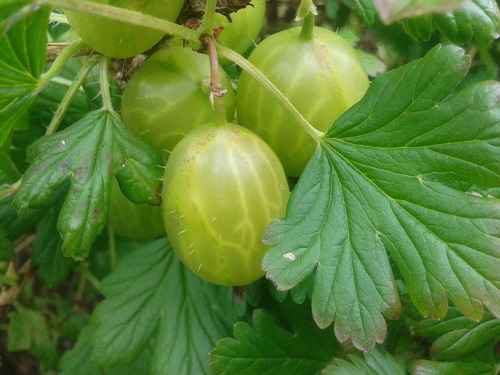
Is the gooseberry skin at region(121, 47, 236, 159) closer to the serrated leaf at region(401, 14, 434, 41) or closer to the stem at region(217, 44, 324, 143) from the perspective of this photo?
the stem at region(217, 44, 324, 143)

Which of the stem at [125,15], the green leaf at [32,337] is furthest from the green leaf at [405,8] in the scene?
the green leaf at [32,337]

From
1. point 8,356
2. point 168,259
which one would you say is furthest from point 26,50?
point 8,356

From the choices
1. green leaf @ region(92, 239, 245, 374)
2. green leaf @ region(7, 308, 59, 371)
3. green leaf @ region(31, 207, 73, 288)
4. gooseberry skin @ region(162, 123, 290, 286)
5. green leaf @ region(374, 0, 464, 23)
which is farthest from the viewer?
green leaf @ region(7, 308, 59, 371)

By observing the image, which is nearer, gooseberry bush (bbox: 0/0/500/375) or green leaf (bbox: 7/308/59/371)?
gooseberry bush (bbox: 0/0/500/375)

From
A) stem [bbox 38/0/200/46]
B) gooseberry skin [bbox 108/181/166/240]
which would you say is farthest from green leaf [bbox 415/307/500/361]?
stem [bbox 38/0/200/46]

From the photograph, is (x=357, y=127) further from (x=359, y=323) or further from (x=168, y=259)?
(x=168, y=259)

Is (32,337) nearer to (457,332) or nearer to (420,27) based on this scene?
(457,332)
